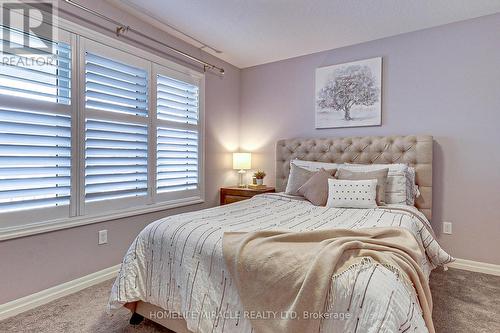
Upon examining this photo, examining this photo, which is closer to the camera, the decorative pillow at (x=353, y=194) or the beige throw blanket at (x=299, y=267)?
the beige throw blanket at (x=299, y=267)

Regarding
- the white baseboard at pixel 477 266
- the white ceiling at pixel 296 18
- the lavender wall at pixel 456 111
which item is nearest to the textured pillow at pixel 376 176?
the lavender wall at pixel 456 111

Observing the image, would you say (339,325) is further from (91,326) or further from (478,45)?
(478,45)

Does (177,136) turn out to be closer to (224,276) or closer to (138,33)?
(138,33)

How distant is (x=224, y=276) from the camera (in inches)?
54.4

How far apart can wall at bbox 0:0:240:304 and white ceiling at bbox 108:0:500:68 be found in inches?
9.2

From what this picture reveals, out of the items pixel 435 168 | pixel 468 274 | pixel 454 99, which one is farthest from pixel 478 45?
pixel 468 274

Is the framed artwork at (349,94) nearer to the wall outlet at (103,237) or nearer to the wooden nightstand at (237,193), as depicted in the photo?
the wooden nightstand at (237,193)

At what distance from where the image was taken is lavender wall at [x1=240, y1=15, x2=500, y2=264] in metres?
2.67

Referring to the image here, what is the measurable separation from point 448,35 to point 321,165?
73.5 inches

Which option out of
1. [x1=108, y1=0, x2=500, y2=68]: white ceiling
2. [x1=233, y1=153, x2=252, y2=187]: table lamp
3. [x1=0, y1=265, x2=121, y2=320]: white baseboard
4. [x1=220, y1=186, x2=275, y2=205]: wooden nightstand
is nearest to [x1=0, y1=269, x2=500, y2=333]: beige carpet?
[x1=0, y1=265, x2=121, y2=320]: white baseboard

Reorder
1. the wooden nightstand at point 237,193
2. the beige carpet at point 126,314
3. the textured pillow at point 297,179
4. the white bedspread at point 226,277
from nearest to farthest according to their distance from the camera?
the white bedspread at point 226,277 < the beige carpet at point 126,314 < the textured pillow at point 297,179 < the wooden nightstand at point 237,193

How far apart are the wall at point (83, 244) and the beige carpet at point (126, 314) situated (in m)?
0.20

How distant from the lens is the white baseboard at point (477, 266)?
8.71 ft

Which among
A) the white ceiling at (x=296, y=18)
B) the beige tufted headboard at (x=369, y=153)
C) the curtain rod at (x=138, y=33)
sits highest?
the white ceiling at (x=296, y=18)
